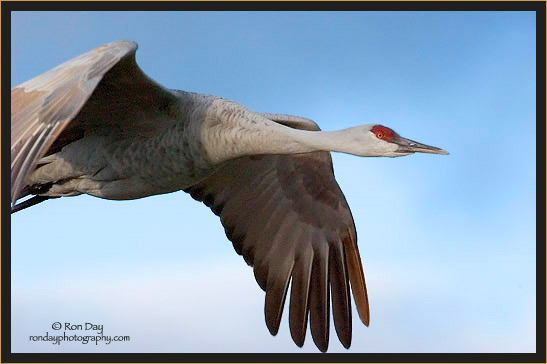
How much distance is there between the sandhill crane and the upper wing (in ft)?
0.04

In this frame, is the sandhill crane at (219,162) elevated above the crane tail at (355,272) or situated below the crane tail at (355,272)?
above

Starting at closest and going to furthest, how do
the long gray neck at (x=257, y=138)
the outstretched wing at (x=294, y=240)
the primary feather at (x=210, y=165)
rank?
the primary feather at (x=210, y=165) < the long gray neck at (x=257, y=138) < the outstretched wing at (x=294, y=240)

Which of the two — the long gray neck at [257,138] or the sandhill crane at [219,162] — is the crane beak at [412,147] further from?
the long gray neck at [257,138]

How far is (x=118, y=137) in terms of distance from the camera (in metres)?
8.99

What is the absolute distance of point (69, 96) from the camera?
703cm

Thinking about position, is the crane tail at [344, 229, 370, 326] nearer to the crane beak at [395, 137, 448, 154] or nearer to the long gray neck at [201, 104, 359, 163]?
the long gray neck at [201, 104, 359, 163]

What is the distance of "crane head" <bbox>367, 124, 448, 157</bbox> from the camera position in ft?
26.0

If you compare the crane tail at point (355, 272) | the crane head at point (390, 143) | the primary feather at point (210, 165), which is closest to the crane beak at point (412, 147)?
the crane head at point (390, 143)

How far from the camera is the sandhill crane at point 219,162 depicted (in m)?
7.32

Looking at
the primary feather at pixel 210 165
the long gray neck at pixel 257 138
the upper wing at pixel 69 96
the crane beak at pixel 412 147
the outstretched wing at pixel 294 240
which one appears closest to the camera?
the upper wing at pixel 69 96

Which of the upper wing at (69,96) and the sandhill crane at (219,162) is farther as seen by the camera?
the sandhill crane at (219,162)

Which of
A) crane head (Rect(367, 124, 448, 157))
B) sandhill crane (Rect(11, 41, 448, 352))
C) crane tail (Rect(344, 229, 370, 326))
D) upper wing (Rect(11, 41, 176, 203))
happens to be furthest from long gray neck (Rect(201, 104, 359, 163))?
crane tail (Rect(344, 229, 370, 326))

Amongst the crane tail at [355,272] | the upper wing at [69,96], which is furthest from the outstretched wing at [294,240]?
the upper wing at [69,96]

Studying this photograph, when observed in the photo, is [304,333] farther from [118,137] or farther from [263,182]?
[118,137]
